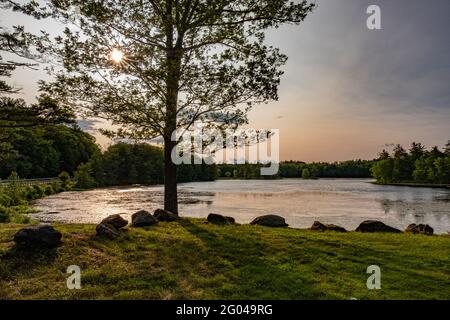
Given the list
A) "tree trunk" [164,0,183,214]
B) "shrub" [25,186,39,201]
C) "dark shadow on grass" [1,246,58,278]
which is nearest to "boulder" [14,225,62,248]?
"dark shadow on grass" [1,246,58,278]

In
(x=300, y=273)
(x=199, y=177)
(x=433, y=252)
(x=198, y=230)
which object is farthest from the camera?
(x=199, y=177)

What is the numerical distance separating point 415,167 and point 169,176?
101 meters

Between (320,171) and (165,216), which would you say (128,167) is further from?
(320,171)

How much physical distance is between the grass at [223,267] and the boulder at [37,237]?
250mm

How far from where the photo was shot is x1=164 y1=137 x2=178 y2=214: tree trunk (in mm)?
15148

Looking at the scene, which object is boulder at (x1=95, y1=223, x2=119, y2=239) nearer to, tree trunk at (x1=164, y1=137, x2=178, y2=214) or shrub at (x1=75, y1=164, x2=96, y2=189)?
tree trunk at (x1=164, y1=137, x2=178, y2=214)

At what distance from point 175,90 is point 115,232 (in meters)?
5.79

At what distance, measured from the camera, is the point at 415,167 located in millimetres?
98375

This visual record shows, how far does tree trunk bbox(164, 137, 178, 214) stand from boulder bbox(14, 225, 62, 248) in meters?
6.67

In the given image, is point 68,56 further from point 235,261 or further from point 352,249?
point 352,249

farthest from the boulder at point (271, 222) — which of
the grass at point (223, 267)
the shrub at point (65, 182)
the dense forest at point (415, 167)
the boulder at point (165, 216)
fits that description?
the dense forest at point (415, 167)

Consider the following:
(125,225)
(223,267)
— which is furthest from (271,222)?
(223,267)
